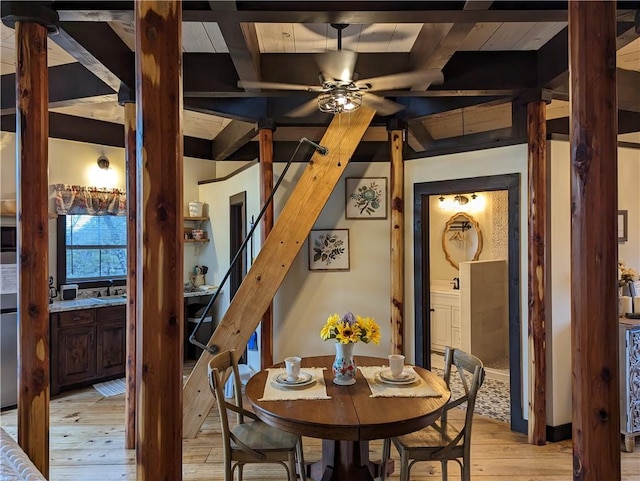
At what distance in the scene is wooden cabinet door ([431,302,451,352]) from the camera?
5602 millimetres

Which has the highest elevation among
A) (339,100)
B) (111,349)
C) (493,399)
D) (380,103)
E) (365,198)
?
(380,103)

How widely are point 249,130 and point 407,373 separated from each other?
3.21 m

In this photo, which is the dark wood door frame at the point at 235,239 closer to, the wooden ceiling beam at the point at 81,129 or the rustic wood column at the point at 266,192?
the rustic wood column at the point at 266,192

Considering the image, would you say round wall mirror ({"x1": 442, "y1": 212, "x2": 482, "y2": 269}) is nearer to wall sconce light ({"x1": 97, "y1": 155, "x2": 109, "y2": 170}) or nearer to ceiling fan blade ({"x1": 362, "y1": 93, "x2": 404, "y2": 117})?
ceiling fan blade ({"x1": 362, "y1": 93, "x2": 404, "y2": 117})

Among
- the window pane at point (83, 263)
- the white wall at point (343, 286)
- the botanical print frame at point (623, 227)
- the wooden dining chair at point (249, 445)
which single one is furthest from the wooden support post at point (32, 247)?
the botanical print frame at point (623, 227)

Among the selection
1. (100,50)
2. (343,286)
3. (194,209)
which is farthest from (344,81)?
(194,209)

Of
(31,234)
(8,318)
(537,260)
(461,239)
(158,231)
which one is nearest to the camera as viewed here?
(158,231)

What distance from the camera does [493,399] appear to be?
4227 millimetres

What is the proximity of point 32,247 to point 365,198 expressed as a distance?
301 centimetres

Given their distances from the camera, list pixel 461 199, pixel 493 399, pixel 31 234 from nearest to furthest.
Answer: pixel 31 234 → pixel 493 399 → pixel 461 199

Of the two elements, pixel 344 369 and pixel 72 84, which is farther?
pixel 72 84

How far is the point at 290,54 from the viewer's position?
10.5 feet

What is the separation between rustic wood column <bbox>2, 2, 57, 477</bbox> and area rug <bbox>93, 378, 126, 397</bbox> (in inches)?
100

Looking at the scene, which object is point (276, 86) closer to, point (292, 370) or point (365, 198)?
point (292, 370)
